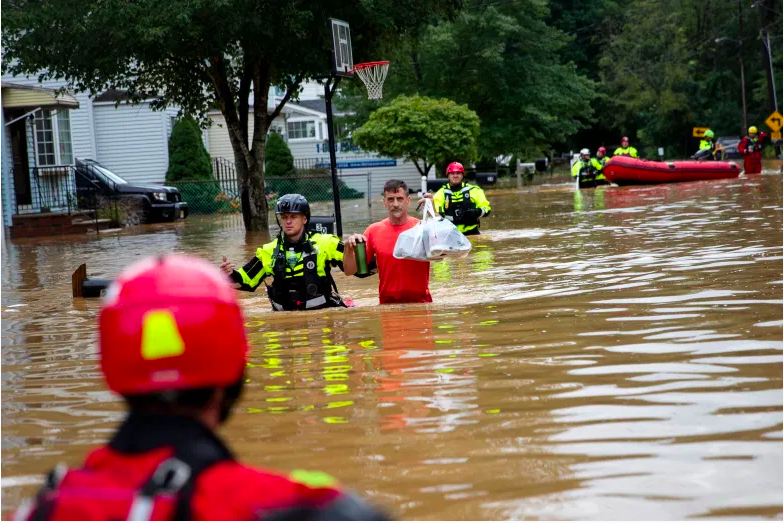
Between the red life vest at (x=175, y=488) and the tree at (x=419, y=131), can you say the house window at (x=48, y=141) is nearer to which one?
the tree at (x=419, y=131)

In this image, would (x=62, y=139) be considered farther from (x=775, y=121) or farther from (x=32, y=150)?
(x=775, y=121)

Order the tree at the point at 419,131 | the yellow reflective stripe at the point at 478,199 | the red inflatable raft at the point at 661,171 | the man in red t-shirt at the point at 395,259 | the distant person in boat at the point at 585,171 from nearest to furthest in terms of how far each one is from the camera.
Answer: the man in red t-shirt at the point at 395,259
the yellow reflective stripe at the point at 478,199
the red inflatable raft at the point at 661,171
the distant person in boat at the point at 585,171
the tree at the point at 419,131

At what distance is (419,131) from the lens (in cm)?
4441

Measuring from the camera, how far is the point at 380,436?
5.41 metres

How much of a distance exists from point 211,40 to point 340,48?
6001 mm

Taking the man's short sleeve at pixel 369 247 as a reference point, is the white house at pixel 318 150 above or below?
above

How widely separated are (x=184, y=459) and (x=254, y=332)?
752cm

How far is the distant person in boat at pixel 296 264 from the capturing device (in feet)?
31.2

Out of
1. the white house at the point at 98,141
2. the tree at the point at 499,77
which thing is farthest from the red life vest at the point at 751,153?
the white house at the point at 98,141

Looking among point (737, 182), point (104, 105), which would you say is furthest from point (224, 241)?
point (104, 105)

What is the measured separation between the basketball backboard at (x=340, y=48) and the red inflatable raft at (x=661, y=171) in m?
18.6

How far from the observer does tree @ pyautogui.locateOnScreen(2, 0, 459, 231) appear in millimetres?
23609

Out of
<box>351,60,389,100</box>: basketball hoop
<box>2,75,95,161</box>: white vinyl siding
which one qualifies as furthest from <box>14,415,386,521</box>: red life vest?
<box>2,75,95,161</box>: white vinyl siding

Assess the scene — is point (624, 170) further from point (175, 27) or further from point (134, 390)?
point (134, 390)
